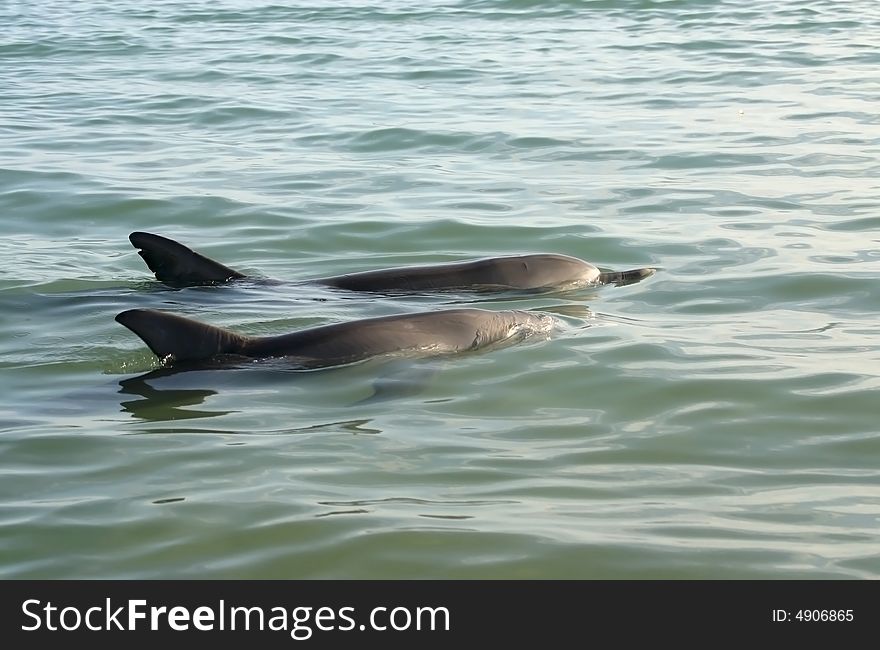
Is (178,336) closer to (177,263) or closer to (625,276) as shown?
(177,263)

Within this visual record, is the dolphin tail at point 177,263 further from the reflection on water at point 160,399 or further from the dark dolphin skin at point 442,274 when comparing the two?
the reflection on water at point 160,399

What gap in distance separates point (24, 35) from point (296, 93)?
9.40m

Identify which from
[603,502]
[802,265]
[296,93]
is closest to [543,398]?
[603,502]

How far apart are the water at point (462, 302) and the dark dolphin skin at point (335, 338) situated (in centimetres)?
16

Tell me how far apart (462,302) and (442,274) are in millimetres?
496

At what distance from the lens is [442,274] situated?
390 inches

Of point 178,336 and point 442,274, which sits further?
point 442,274

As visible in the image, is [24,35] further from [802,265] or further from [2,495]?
[2,495]

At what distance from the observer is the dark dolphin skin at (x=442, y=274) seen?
32.3 ft

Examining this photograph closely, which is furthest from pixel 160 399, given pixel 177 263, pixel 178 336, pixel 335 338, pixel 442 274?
pixel 442 274

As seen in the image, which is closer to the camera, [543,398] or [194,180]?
[543,398]

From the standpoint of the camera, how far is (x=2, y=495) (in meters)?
6.01

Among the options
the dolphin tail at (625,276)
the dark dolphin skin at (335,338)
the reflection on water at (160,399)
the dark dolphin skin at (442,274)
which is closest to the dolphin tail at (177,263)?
the dark dolphin skin at (442,274)

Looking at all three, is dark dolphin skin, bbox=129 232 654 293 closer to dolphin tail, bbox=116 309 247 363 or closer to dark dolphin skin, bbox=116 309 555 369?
dark dolphin skin, bbox=116 309 555 369
